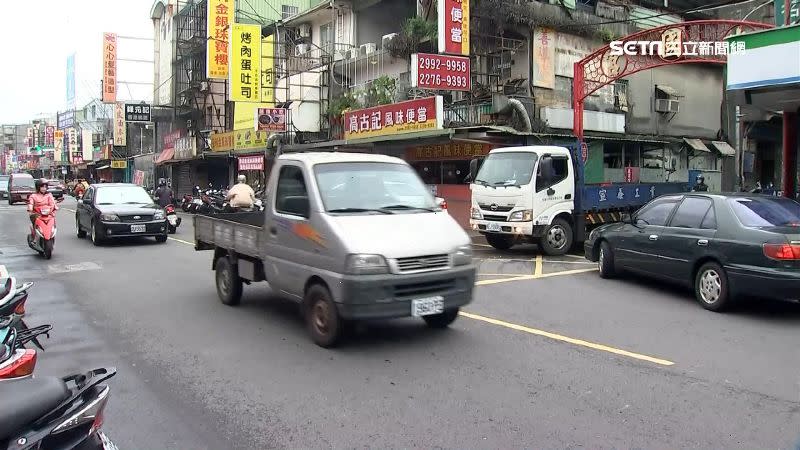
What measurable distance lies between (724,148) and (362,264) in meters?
23.4

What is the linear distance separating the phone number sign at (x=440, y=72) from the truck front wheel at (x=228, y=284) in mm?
9281

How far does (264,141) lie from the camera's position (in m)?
27.5

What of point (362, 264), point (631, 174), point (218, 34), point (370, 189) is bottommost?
point (362, 264)

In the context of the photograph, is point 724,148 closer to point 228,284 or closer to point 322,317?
point 228,284

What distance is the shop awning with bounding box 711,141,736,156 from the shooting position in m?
24.3

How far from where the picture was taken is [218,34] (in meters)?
28.2

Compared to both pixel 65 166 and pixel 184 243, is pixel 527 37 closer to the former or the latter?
pixel 184 243

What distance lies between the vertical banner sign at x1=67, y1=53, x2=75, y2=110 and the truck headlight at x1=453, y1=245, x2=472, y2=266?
87.3 meters

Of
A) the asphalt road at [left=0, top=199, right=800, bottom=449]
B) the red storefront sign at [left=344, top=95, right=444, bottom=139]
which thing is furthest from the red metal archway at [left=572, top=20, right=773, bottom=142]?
the asphalt road at [left=0, top=199, right=800, bottom=449]

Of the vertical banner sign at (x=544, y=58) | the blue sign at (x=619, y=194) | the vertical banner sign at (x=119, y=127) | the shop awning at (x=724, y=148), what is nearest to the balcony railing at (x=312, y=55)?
the vertical banner sign at (x=544, y=58)

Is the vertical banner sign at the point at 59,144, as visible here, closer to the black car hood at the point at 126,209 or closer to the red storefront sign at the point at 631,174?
the black car hood at the point at 126,209

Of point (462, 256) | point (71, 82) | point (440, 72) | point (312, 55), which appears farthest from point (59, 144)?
point (462, 256)

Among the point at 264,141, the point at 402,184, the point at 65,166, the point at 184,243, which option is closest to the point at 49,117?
the point at 65,166

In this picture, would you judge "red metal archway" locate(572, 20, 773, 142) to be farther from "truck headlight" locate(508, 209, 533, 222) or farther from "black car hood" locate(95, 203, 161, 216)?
"black car hood" locate(95, 203, 161, 216)
